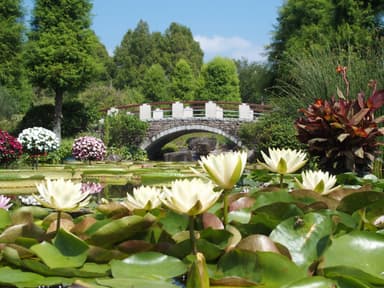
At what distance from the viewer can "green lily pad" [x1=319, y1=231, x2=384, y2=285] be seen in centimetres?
114

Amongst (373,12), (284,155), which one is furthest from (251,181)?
(373,12)

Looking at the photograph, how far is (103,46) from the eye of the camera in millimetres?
48312

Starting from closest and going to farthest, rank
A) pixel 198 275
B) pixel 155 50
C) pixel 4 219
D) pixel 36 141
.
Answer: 1. pixel 198 275
2. pixel 4 219
3. pixel 36 141
4. pixel 155 50

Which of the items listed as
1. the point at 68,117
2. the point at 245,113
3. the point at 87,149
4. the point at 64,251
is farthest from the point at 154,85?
the point at 64,251

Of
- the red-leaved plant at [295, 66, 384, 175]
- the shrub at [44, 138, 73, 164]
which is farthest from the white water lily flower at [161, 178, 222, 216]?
the shrub at [44, 138, 73, 164]

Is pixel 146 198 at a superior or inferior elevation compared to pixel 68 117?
inferior

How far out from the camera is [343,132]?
11.6 ft

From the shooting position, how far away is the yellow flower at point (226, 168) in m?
1.29

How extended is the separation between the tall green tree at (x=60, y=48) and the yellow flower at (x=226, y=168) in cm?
1904

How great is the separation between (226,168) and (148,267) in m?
0.32

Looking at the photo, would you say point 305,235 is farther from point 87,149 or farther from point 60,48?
point 60,48

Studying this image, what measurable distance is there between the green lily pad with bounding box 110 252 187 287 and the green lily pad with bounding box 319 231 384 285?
0.31 metres

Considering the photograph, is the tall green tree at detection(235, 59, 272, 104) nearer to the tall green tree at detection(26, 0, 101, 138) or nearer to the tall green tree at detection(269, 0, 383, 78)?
the tall green tree at detection(269, 0, 383, 78)

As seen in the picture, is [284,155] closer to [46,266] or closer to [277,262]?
[277,262]
